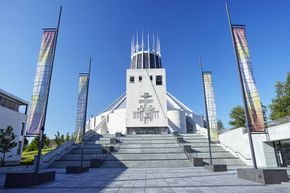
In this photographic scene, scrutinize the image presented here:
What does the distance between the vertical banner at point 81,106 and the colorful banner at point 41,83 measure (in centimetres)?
562

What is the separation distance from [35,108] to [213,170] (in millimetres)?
9918

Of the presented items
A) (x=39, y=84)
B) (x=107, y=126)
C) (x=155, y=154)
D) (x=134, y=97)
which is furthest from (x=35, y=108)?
(x=107, y=126)

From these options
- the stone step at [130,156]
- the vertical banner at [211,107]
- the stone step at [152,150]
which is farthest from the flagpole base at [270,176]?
the stone step at [152,150]

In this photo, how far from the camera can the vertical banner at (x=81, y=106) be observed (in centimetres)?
1311

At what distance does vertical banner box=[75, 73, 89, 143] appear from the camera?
13113 millimetres

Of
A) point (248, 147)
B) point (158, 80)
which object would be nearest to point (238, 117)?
point (158, 80)

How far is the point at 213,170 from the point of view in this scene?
10039mm

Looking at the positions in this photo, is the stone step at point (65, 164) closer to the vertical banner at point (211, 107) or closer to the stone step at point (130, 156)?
the stone step at point (130, 156)

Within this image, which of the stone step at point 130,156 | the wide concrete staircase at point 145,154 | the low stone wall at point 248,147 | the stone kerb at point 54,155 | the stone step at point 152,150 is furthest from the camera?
the stone step at point 152,150

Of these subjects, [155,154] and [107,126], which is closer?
[155,154]

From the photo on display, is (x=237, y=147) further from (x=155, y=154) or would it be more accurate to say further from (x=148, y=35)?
(x=148, y=35)

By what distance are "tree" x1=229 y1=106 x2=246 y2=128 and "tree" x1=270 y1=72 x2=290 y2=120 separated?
8315 millimetres

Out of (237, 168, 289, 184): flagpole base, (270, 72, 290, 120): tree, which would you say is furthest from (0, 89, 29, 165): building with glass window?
(270, 72, 290, 120): tree

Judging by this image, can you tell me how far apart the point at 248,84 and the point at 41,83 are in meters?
9.72
